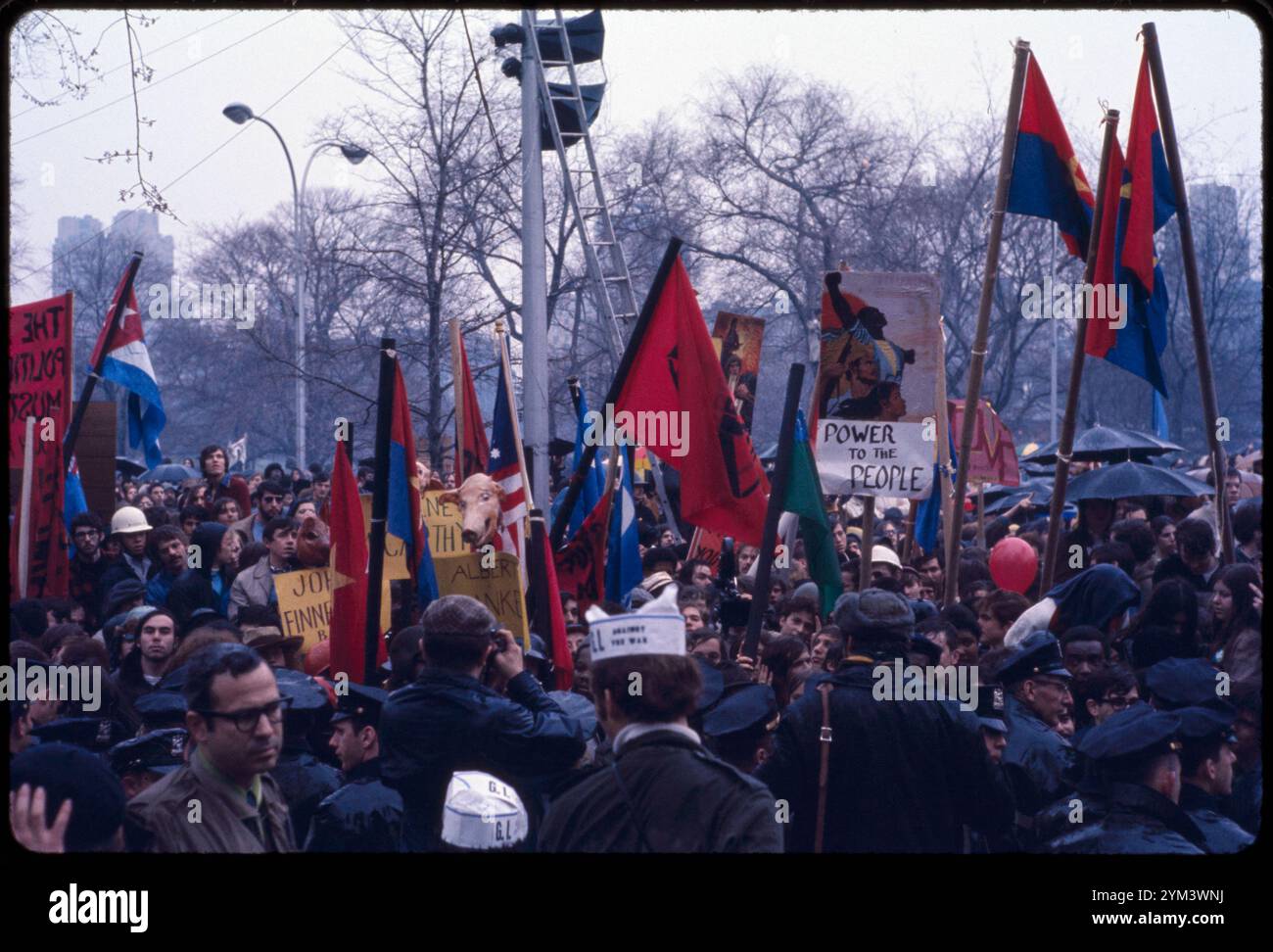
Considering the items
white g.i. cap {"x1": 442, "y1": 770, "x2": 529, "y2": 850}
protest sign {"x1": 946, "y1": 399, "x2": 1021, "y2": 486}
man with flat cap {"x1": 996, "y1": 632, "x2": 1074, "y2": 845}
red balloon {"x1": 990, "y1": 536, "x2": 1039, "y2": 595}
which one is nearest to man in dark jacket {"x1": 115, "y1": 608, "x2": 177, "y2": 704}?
white g.i. cap {"x1": 442, "y1": 770, "x2": 529, "y2": 850}

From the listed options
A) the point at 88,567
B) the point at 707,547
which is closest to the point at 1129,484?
the point at 707,547

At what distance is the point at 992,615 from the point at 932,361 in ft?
4.71

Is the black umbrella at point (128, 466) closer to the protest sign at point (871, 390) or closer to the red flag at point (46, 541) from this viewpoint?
the red flag at point (46, 541)

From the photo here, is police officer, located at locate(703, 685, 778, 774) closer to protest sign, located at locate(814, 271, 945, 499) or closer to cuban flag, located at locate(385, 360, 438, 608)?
cuban flag, located at locate(385, 360, 438, 608)

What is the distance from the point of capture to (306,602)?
7.37 meters

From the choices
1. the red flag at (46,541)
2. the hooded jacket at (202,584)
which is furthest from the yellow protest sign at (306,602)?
the red flag at (46,541)

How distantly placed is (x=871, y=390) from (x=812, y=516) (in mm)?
767

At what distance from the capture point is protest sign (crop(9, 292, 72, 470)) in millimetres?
8828
